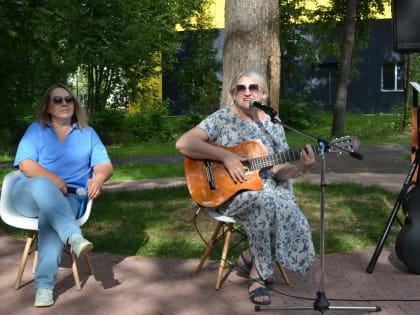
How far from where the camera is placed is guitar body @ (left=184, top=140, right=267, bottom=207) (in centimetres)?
445

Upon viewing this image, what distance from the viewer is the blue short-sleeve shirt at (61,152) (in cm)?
471

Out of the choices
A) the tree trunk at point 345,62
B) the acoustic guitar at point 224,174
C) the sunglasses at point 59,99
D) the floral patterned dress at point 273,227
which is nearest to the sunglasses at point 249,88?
the acoustic guitar at point 224,174

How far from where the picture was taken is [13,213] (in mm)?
4574

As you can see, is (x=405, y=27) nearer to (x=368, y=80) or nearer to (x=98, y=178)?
(x=98, y=178)

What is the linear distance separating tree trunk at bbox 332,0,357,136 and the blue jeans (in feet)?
48.4

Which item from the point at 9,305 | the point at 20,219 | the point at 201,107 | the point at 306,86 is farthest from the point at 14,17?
the point at 306,86

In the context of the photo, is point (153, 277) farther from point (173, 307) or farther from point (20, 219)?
point (20, 219)

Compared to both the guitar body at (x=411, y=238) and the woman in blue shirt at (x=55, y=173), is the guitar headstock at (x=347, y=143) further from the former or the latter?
the woman in blue shirt at (x=55, y=173)

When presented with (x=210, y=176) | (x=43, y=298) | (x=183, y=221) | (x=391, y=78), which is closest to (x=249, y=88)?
(x=210, y=176)

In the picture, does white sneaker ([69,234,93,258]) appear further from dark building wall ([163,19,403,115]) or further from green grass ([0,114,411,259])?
dark building wall ([163,19,403,115])

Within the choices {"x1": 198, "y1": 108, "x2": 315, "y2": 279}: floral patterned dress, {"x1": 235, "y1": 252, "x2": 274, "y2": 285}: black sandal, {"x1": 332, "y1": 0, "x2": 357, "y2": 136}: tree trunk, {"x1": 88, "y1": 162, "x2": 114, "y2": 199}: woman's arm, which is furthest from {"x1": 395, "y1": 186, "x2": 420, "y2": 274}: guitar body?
{"x1": 332, "y1": 0, "x2": 357, "y2": 136}: tree trunk

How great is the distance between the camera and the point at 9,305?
4.16 m

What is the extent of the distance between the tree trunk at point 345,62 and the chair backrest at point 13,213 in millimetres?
14515

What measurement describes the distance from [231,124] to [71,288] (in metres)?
1.63
